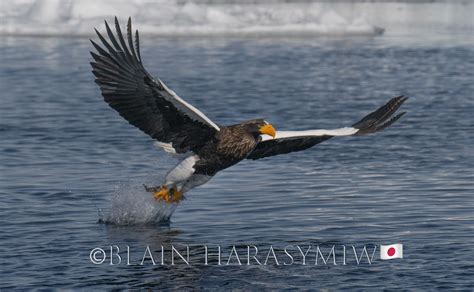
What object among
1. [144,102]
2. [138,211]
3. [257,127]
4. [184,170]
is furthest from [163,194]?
[257,127]

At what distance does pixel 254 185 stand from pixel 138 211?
2771mm

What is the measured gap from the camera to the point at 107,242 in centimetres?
1268

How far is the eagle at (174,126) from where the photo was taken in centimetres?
1224

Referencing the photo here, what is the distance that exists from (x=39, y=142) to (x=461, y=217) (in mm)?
8585

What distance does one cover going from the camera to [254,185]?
1612 centimetres

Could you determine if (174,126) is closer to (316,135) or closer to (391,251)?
(316,135)

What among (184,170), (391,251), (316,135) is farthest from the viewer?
(316,135)

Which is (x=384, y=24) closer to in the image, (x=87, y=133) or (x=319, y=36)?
(x=319, y=36)

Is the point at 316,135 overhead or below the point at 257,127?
below

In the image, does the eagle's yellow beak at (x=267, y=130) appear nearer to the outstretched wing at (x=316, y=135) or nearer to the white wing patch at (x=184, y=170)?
the outstretched wing at (x=316, y=135)

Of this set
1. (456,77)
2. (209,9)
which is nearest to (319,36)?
(209,9)

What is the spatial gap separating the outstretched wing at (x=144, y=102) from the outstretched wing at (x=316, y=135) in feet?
2.98

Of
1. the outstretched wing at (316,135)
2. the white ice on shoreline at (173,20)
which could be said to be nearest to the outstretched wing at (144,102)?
the outstretched wing at (316,135)

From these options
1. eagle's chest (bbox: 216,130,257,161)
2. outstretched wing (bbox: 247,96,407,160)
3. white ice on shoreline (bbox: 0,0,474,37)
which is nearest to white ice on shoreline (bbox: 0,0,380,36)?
white ice on shoreline (bbox: 0,0,474,37)
